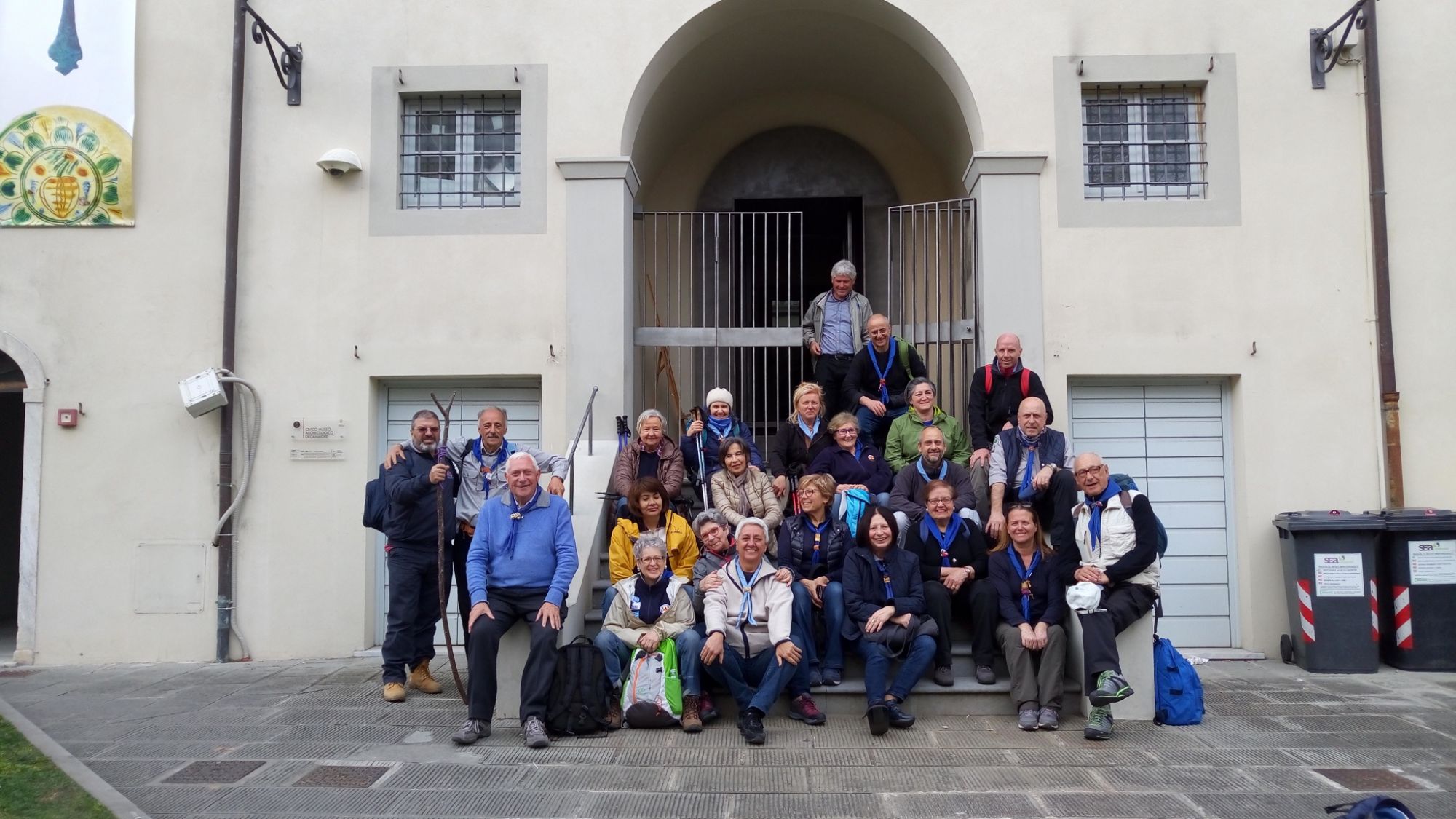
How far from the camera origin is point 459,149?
9.07 m

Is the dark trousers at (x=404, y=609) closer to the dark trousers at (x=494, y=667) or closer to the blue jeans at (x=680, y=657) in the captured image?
the dark trousers at (x=494, y=667)

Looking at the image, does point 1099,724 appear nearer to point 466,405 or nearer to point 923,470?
point 923,470

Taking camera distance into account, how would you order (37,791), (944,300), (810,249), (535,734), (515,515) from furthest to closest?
(810,249)
(944,300)
(515,515)
(535,734)
(37,791)

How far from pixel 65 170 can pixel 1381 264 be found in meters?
10.6

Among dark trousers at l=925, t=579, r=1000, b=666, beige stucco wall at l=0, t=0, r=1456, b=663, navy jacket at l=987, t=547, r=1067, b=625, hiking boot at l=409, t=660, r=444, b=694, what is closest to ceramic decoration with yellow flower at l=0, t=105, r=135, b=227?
beige stucco wall at l=0, t=0, r=1456, b=663

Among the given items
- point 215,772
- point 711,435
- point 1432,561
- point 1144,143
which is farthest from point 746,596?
point 1144,143

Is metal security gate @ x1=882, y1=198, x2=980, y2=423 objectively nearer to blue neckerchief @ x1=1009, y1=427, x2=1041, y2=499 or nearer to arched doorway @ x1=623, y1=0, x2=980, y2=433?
arched doorway @ x1=623, y1=0, x2=980, y2=433

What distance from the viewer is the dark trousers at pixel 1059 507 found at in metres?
6.51

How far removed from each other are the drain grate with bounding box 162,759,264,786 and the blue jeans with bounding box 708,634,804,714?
2.45 m

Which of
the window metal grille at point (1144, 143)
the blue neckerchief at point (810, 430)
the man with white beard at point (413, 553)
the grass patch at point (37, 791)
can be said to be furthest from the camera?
the window metal grille at point (1144, 143)

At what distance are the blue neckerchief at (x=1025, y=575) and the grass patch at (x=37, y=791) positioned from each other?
4.83 m

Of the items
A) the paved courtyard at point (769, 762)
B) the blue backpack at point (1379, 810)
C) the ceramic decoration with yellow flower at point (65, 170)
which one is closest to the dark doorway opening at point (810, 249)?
the paved courtyard at point (769, 762)

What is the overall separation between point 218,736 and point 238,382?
346cm

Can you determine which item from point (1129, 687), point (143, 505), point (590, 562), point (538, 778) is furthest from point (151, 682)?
point (1129, 687)
